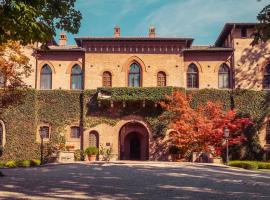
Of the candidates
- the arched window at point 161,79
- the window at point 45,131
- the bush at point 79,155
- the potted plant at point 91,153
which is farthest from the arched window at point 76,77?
the arched window at point 161,79

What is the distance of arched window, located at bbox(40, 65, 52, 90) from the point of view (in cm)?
3447

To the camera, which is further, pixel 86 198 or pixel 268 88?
pixel 268 88

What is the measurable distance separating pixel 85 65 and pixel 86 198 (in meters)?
24.2

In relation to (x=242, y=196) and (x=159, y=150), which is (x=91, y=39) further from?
(x=242, y=196)

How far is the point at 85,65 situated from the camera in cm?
3384

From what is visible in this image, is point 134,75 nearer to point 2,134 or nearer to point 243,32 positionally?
point 243,32

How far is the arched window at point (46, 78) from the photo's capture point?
34.5 meters

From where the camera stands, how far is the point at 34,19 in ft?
35.2

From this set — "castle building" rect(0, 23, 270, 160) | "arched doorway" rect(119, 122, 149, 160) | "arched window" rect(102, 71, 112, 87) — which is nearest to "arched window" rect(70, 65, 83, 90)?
"castle building" rect(0, 23, 270, 160)

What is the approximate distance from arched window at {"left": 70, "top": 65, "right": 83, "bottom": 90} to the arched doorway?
5469 millimetres

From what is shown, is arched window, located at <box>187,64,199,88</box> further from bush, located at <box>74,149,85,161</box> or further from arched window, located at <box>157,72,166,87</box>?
bush, located at <box>74,149,85,161</box>

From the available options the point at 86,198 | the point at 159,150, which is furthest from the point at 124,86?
the point at 86,198

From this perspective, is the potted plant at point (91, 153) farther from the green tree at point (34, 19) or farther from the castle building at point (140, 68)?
the green tree at point (34, 19)

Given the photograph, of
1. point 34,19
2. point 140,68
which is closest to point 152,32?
point 140,68
